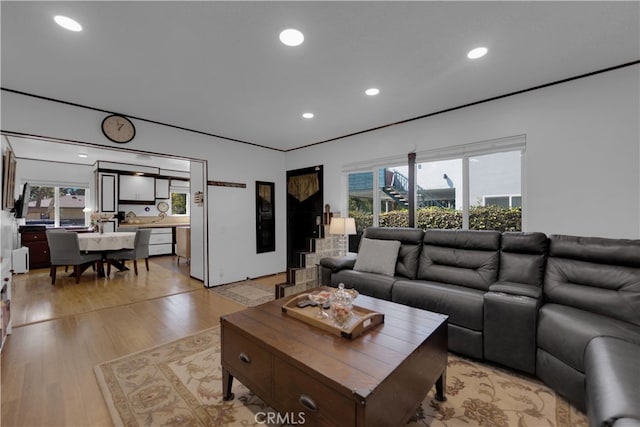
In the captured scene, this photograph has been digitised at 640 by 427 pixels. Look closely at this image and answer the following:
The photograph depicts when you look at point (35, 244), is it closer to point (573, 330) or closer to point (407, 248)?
point (407, 248)

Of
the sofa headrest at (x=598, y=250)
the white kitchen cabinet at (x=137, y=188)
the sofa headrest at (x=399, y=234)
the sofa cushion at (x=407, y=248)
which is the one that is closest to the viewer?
the sofa headrest at (x=598, y=250)

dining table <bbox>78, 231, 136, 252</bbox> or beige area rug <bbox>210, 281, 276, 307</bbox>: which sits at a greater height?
dining table <bbox>78, 231, 136, 252</bbox>

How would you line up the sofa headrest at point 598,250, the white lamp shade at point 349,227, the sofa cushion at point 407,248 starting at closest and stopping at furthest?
the sofa headrest at point 598,250 < the sofa cushion at point 407,248 < the white lamp shade at point 349,227

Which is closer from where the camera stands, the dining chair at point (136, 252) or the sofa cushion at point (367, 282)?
the sofa cushion at point (367, 282)

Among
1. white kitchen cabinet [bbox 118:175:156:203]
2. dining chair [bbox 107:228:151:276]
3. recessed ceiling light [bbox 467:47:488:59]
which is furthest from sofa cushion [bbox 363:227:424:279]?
white kitchen cabinet [bbox 118:175:156:203]

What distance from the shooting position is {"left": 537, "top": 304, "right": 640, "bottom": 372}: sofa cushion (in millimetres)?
1720

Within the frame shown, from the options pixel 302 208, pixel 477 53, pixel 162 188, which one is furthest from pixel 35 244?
pixel 477 53

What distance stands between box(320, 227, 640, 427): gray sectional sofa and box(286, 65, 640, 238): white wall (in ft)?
1.48

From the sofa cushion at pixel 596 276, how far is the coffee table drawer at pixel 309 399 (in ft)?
7.25

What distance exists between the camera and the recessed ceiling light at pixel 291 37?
1975 millimetres

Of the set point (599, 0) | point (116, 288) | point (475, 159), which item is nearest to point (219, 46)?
point (599, 0)

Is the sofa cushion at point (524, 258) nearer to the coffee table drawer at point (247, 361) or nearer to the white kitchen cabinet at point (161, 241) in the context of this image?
the coffee table drawer at point (247, 361)

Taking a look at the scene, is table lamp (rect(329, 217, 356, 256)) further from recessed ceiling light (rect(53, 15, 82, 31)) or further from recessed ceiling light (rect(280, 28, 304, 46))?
recessed ceiling light (rect(53, 15, 82, 31))

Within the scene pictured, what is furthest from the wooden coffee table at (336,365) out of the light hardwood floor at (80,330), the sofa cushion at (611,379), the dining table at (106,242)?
the dining table at (106,242)
